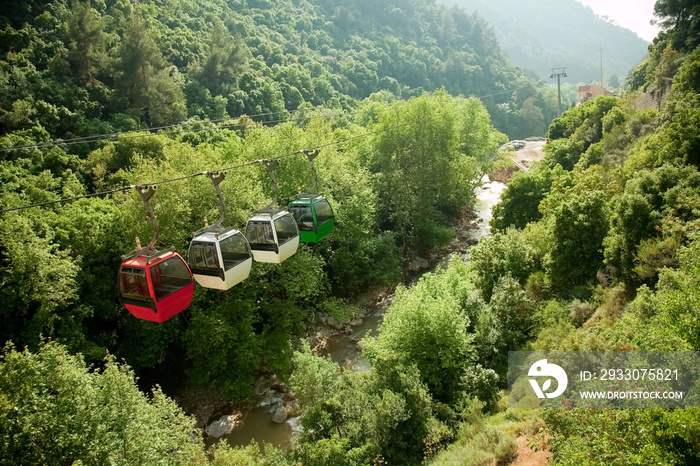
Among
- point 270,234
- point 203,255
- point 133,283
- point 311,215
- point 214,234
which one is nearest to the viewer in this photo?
point 133,283

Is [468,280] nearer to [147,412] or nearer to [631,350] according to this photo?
[631,350]

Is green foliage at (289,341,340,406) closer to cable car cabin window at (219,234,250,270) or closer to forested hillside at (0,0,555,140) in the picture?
cable car cabin window at (219,234,250,270)

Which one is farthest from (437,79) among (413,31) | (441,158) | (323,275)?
(323,275)

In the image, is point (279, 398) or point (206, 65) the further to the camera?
point (206, 65)

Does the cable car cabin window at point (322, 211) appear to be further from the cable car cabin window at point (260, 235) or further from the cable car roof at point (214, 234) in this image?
the cable car roof at point (214, 234)

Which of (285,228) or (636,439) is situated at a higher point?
(636,439)

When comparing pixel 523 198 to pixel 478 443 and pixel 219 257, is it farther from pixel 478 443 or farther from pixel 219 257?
pixel 219 257

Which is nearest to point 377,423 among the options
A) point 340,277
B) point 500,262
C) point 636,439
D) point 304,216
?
point 636,439
